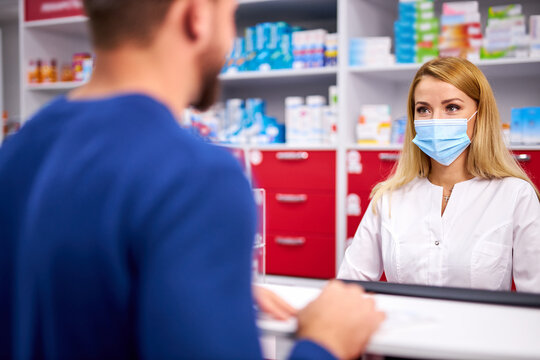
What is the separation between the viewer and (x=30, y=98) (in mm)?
4488

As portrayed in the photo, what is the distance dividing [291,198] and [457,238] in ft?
6.03

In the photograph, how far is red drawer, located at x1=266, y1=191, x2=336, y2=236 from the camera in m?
3.49

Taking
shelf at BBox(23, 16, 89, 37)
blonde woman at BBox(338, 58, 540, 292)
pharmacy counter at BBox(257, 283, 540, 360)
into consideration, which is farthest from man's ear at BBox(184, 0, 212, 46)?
shelf at BBox(23, 16, 89, 37)

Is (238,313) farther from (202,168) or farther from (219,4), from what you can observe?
(219,4)

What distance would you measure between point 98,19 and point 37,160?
147mm

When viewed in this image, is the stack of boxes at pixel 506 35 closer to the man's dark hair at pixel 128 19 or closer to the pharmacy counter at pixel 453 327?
the pharmacy counter at pixel 453 327

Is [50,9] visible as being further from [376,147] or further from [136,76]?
[136,76]

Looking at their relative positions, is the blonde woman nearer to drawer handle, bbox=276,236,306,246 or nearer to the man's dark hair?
the man's dark hair

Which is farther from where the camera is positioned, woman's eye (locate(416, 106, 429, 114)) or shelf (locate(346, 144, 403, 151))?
shelf (locate(346, 144, 403, 151))

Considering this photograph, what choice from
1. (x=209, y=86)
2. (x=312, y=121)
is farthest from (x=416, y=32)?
(x=209, y=86)

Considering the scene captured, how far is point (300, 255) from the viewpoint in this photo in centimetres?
358

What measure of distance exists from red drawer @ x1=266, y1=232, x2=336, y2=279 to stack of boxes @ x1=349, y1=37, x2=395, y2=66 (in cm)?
105

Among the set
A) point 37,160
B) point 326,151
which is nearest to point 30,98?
point 326,151

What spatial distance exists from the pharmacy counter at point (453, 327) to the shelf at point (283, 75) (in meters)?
2.57
